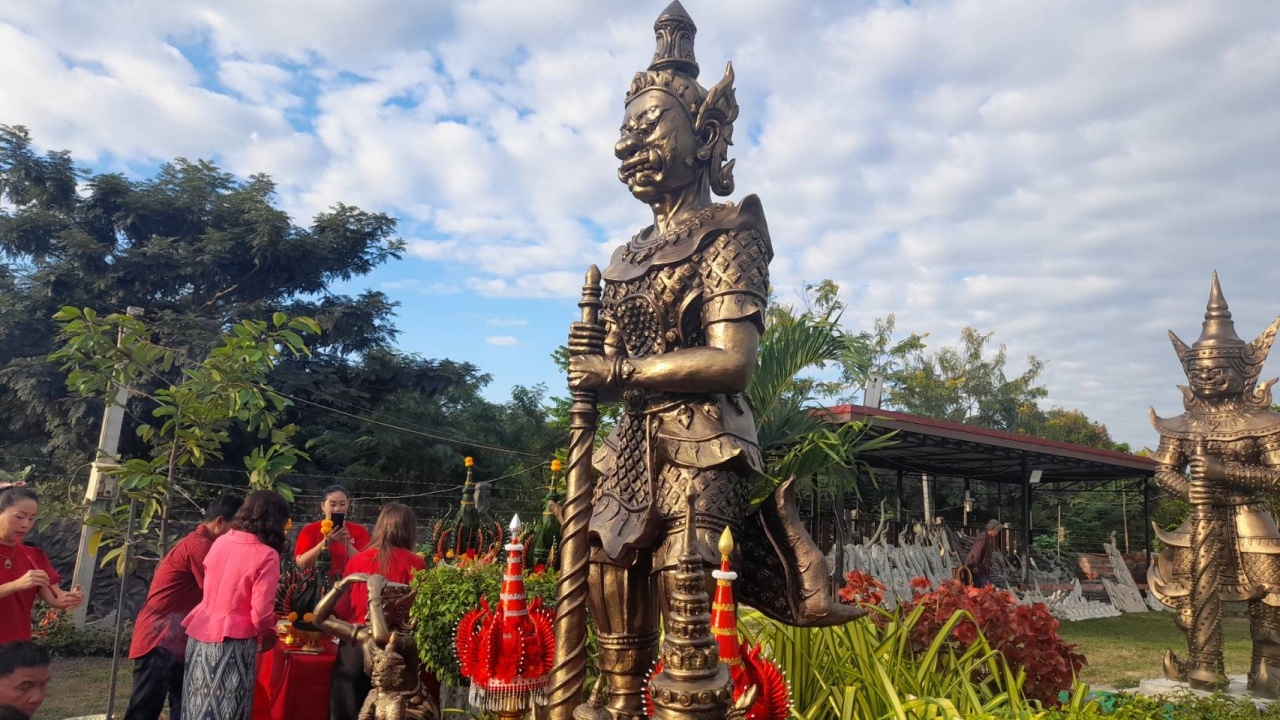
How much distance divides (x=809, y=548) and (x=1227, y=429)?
5478 millimetres

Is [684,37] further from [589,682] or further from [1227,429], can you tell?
[1227,429]

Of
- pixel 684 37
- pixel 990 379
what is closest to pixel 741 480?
pixel 684 37

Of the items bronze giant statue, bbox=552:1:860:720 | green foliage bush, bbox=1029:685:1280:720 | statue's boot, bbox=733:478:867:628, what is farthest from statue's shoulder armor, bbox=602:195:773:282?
green foliage bush, bbox=1029:685:1280:720

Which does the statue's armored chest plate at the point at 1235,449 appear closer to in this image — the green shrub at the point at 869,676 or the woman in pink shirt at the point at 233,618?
the green shrub at the point at 869,676

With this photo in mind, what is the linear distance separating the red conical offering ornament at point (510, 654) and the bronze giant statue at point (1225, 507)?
579cm

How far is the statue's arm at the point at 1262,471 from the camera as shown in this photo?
19.3 ft

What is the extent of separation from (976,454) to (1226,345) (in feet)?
24.8

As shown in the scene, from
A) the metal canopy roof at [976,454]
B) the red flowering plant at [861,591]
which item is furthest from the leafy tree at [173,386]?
the metal canopy roof at [976,454]

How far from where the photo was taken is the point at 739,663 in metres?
1.96

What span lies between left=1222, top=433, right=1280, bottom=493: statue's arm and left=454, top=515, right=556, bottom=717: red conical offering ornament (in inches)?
232

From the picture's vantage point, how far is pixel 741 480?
8.56 ft

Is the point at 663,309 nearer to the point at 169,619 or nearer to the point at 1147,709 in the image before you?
the point at 1147,709

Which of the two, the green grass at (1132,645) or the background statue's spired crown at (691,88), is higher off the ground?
the background statue's spired crown at (691,88)

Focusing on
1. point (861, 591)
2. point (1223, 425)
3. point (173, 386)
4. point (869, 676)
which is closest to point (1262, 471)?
point (1223, 425)
